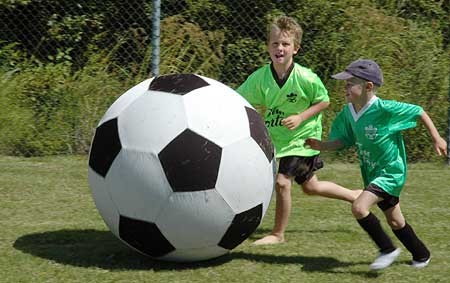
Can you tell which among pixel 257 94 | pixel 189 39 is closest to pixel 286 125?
pixel 257 94

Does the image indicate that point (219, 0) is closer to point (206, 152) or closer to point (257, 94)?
point (257, 94)

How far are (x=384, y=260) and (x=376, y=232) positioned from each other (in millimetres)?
163

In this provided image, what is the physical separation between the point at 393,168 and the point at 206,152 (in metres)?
1.11

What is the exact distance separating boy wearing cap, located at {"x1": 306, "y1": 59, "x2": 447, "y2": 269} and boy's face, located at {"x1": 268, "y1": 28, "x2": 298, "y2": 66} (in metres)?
0.67

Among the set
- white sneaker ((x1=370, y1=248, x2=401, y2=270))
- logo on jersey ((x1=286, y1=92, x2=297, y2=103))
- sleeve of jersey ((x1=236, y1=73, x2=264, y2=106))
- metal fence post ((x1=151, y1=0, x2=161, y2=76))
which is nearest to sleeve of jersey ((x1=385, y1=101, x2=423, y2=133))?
white sneaker ((x1=370, y1=248, x2=401, y2=270))

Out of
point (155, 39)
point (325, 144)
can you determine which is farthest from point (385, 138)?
point (155, 39)

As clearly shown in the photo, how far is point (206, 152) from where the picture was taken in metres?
4.19

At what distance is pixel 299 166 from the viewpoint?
520 cm

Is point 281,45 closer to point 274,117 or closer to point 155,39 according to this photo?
point 274,117

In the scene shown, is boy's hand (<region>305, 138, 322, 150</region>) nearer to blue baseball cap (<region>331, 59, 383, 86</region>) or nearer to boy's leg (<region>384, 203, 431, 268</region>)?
blue baseball cap (<region>331, 59, 383, 86</region>)

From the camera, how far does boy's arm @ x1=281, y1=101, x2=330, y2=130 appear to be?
5012 mm

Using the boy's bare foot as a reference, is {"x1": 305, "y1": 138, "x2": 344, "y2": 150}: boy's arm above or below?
above

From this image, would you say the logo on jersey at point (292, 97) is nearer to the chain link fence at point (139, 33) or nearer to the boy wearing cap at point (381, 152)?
the boy wearing cap at point (381, 152)

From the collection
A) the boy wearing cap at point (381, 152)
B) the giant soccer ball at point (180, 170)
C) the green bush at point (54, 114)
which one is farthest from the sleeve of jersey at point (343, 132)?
the green bush at point (54, 114)
